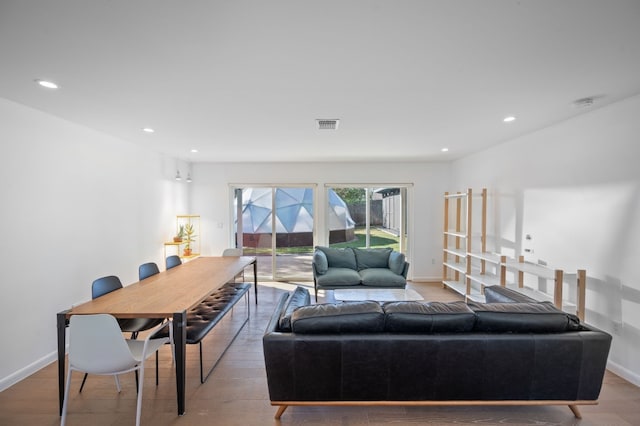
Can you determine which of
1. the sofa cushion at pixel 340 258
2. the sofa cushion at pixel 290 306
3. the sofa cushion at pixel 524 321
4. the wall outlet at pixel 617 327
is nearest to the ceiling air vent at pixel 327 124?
the sofa cushion at pixel 290 306

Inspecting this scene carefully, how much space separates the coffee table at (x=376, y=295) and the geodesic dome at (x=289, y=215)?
6.69 feet

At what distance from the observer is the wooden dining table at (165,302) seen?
6.86 feet

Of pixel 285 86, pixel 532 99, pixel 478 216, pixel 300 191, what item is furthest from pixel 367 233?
pixel 285 86

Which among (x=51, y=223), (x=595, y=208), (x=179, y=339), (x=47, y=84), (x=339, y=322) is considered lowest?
(x=179, y=339)

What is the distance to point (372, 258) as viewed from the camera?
5312mm

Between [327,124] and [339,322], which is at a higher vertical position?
[327,124]

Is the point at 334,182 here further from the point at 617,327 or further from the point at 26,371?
the point at 26,371

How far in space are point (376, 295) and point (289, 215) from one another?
2.77 metres

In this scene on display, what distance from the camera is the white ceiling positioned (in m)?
1.40

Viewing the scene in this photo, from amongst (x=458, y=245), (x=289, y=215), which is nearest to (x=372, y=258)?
(x=458, y=245)

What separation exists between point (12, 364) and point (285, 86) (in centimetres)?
331

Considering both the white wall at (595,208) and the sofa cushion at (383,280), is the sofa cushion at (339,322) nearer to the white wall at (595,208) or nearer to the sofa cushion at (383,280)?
the white wall at (595,208)

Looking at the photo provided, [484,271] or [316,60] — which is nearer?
[316,60]

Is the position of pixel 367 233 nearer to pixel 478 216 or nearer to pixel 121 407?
pixel 478 216
